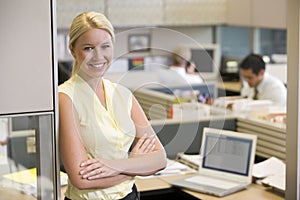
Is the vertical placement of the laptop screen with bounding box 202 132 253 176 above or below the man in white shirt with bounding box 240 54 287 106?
below

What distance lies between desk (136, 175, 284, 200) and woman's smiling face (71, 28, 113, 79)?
32.0 inches

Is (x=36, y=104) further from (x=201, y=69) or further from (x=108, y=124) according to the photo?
(x=201, y=69)

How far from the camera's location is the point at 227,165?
98.8 inches

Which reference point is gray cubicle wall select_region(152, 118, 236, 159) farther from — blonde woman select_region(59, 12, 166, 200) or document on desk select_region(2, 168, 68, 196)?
document on desk select_region(2, 168, 68, 196)

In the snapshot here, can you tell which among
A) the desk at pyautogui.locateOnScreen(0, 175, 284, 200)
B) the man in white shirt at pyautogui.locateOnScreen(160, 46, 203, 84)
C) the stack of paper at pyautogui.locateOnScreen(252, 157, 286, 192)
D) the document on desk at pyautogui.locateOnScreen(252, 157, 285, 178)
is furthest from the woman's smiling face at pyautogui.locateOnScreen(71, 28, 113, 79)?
the document on desk at pyautogui.locateOnScreen(252, 157, 285, 178)

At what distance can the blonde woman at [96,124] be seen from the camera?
4.95 feet

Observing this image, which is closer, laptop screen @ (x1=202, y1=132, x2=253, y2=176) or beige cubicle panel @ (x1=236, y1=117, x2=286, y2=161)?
laptop screen @ (x1=202, y1=132, x2=253, y2=176)

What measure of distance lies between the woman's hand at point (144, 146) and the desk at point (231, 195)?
671 mm

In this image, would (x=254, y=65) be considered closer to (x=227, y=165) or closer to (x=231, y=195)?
(x=227, y=165)

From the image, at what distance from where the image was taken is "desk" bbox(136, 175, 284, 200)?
232 cm

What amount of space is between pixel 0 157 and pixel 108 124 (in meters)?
0.30

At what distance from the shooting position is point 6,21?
1410mm

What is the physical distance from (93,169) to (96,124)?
0.12m

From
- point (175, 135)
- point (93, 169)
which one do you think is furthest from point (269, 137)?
point (93, 169)
